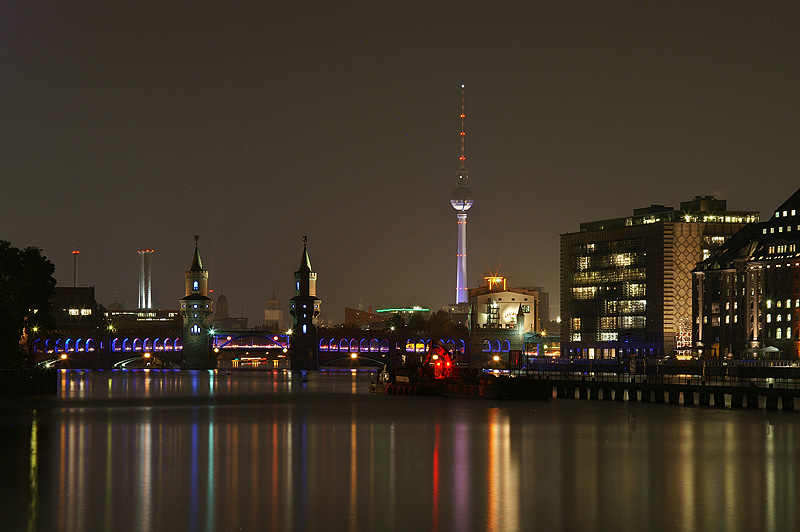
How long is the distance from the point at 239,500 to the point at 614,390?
317ft

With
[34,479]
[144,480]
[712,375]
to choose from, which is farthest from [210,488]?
[712,375]

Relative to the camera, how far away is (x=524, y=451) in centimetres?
7538

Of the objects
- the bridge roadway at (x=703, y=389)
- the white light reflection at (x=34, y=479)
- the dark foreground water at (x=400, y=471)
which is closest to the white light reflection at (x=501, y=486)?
the dark foreground water at (x=400, y=471)

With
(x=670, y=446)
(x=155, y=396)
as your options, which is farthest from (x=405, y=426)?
(x=155, y=396)

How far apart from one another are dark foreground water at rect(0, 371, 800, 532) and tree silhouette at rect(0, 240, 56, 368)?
14593mm

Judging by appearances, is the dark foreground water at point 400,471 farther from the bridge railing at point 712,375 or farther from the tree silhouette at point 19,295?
the bridge railing at point 712,375

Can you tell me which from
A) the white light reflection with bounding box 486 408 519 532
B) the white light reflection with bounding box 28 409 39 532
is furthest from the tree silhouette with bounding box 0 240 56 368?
the white light reflection with bounding box 486 408 519 532

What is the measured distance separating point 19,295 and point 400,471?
75.2 metres

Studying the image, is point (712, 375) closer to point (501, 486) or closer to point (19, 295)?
point (19, 295)

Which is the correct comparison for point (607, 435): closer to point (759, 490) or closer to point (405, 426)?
point (405, 426)

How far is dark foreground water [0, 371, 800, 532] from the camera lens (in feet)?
160

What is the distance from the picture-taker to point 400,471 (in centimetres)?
6444

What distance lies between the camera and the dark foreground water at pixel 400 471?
160 feet

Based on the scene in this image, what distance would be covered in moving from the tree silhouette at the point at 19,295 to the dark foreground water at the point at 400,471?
14593 mm
